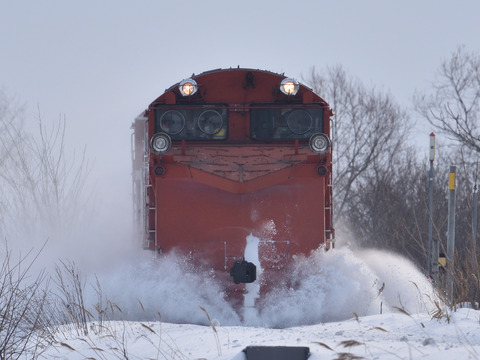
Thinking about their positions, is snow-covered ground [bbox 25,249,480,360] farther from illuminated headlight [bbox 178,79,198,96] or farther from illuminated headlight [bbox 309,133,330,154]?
illuminated headlight [bbox 178,79,198,96]

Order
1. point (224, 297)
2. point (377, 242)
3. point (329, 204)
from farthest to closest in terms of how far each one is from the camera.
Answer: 1. point (377, 242)
2. point (329, 204)
3. point (224, 297)

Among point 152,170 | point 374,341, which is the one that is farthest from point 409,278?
point 374,341

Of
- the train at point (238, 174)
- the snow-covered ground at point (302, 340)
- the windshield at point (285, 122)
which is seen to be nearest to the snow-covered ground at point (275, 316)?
the snow-covered ground at point (302, 340)

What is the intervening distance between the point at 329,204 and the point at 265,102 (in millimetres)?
1784

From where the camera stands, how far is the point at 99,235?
19000mm

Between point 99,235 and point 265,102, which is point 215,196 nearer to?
point 265,102

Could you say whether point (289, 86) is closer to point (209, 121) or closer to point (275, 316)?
point (209, 121)

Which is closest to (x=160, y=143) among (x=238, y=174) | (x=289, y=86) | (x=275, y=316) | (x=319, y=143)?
(x=238, y=174)

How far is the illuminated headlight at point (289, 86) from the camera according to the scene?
13.4 m

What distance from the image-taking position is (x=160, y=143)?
12969 mm

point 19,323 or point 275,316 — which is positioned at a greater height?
point 19,323

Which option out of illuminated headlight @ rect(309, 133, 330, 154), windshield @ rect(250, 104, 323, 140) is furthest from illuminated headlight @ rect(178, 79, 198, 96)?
illuminated headlight @ rect(309, 133, 330, 154)

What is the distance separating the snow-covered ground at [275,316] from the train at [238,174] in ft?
1.11

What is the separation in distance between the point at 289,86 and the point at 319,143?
984 millimetres
